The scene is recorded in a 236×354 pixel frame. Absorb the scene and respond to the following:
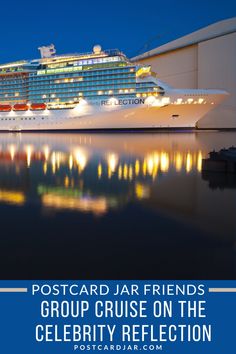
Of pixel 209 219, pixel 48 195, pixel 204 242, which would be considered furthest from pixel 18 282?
pixel 48 195

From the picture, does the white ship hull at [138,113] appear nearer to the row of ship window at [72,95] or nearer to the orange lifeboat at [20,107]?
the row of ship window at [72,95]

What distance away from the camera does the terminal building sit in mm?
37094

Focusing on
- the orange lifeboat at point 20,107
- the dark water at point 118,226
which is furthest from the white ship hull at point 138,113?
the dark water at point 118,226

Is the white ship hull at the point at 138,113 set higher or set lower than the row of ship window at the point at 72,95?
lower

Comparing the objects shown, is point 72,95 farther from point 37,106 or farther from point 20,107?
point 20,107

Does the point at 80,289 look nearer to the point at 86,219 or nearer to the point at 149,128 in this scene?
the point at 86,219

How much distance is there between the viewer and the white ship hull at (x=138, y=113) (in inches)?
1111

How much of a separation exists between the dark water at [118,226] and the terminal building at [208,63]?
3168cm

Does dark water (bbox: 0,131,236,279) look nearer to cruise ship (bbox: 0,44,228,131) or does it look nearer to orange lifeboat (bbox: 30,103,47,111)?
cruise ship (bbox: 0,44,228,131)

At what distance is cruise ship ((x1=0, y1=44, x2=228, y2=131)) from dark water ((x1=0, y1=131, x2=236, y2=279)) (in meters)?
21.3

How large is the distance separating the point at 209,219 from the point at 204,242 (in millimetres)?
992

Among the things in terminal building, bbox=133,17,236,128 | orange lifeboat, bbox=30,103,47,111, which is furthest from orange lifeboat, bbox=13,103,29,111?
terminal building, bbox=133,17,236,128

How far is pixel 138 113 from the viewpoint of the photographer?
95.8 feet

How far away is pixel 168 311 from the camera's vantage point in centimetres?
243
